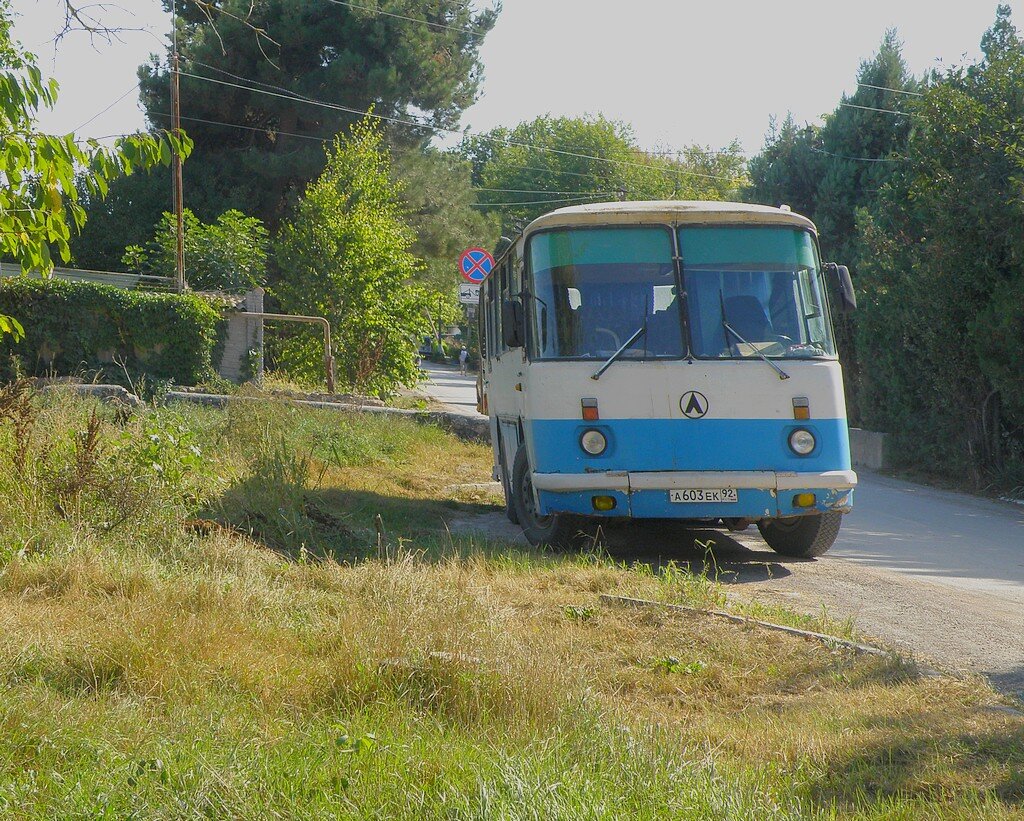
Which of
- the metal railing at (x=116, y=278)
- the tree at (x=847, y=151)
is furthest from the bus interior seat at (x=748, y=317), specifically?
the metal railing at (x=116, y=278)

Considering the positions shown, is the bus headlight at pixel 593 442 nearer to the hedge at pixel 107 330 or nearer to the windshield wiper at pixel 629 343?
the windshield wiper at pixel 629 343

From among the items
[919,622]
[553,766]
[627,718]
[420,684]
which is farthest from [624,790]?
[919,622]

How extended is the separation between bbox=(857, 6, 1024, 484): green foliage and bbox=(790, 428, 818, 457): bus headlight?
22.2ft

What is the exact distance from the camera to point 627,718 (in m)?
4.65

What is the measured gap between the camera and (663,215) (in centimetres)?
922

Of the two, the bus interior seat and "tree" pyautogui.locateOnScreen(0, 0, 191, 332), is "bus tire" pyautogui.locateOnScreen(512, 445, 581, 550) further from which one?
"tree" pyautogui.locateOnScreen(0, 0, 191, 332)

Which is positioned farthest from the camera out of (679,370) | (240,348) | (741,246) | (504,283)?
(240,348)

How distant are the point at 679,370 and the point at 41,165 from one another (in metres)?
4.68

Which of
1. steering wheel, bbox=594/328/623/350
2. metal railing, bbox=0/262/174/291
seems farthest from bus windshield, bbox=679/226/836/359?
metal railing, bbox=0/262/174/291

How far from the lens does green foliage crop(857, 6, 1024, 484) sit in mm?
14938

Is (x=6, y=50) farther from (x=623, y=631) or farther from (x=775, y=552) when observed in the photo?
(x=775, y=552)

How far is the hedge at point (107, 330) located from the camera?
23.1 m

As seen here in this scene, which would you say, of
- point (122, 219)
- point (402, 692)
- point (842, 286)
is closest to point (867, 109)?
point (842, 286)

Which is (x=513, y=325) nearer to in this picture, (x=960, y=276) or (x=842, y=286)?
(x=842, y=286)
